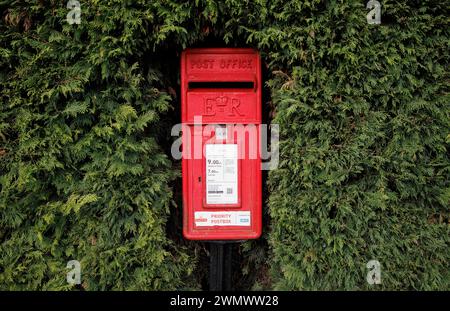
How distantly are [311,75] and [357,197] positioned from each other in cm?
92

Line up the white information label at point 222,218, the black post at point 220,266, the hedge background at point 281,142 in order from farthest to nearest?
the black post at point 220,266 → the white information label at point 222,218 → the hedge background at point 281,142

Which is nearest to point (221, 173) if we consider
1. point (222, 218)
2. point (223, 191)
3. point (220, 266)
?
point (223, 191)

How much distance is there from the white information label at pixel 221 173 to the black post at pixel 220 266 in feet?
1.40

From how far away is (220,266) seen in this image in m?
2.74

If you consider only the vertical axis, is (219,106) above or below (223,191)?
above

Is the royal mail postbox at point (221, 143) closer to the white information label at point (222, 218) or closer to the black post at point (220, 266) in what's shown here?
the white information label at point (222, 218)

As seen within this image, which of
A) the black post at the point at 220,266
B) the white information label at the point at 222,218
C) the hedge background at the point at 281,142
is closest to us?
the hedge background at the point at 281,142

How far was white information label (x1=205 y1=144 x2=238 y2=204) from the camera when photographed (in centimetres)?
247

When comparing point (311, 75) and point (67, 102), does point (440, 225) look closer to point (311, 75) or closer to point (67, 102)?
point (311, 75)

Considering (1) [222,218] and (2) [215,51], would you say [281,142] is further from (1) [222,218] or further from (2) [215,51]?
(2) [215,51]

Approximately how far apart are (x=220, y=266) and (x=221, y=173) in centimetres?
78

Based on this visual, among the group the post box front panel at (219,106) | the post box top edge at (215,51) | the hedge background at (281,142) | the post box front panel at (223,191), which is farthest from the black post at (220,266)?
the post box top edge at (215,51)

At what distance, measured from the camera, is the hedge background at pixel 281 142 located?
94.3 inches

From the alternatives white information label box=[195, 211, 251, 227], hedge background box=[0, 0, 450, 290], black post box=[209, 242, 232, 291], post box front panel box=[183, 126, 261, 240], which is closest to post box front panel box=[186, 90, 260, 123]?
post box front panel box=[183, 126, 261, 240]
